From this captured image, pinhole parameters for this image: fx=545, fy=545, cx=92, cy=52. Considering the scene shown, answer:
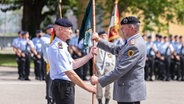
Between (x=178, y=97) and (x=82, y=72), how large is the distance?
630cm

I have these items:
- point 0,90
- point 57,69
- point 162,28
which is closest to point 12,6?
point 162,28

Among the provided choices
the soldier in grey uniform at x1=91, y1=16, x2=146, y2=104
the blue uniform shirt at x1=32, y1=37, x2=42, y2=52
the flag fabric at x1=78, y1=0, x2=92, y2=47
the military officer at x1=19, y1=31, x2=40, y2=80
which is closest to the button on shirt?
the soldier in grey uniform at x1=91, y1=16, x2=146, y2=104

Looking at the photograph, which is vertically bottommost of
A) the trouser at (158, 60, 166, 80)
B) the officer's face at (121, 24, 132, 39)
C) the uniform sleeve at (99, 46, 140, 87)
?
the trouser at (158, 60, 166, 80)

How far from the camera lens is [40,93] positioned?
51.3 ft

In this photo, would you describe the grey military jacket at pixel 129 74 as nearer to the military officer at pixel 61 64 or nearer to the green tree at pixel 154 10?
the military officer at pixel 61 64

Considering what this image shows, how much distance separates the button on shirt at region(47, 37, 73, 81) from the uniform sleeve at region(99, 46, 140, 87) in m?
0.55

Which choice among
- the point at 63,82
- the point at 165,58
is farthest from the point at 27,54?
the point at 63,82

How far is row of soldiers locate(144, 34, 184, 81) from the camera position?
21.1 m

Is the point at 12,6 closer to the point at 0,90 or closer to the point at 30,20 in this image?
the point at 30,20

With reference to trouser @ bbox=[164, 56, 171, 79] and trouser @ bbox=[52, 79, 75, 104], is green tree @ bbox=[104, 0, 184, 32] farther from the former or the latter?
trouser @ bbox=[52, 79, 75, 104]

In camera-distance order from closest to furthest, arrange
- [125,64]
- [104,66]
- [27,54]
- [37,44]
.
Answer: [125,64]
[104,66]
[37,44]
[27,54]

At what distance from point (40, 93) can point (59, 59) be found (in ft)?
28.7

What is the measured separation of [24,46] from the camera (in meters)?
20.1

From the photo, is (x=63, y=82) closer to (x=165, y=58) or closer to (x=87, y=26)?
(x=87, y=26)
